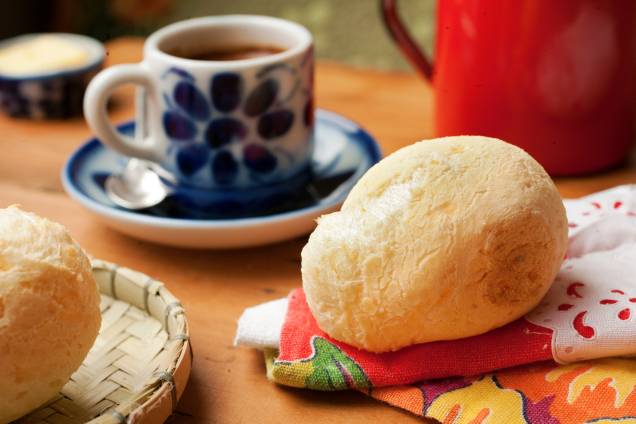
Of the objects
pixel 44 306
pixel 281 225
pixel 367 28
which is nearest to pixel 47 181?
pixel 281 225

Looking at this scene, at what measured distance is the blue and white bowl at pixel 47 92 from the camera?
0.94m

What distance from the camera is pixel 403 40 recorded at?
846mm

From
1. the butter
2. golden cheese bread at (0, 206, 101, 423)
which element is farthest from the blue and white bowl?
golden cheese bread at (0, 206, 101, 423)

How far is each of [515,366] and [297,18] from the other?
141 cm

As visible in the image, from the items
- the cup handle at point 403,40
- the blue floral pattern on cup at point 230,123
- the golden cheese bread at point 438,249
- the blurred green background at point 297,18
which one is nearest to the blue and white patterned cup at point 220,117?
the blue floral pattern on cup at point 230,123

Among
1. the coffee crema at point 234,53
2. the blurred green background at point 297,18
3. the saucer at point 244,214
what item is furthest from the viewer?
the blurred green background at point 297,18

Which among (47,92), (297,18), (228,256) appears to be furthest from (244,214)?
→ (297,18)

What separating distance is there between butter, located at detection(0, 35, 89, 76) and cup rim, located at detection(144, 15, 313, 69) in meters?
0.26

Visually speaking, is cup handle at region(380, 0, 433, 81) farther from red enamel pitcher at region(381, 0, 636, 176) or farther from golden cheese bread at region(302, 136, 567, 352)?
golden cheese bread at region(302, 136, 567, 352)

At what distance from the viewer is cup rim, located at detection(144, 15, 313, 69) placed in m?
0.68

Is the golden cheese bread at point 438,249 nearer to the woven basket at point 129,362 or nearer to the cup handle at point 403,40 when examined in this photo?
the woven basket at point 129,362

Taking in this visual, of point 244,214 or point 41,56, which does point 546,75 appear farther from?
point 41,56

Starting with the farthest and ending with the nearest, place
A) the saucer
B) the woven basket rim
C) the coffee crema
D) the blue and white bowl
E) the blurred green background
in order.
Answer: the blurred green background, the blue and white bowl, the coffee crema, the saucer, the woven basket rim

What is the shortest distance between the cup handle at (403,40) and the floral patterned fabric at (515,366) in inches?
15.5
